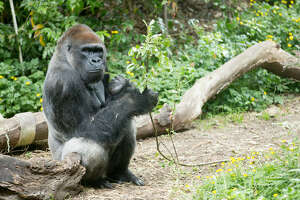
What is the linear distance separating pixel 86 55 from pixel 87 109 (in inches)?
20.8

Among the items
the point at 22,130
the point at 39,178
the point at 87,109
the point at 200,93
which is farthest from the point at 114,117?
the point at 200,93

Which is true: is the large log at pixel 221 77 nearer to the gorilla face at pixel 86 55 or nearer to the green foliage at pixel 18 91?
the gorilla face at pixel 86 55

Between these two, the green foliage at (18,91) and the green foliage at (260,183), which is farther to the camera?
the green foliage at (18,91)

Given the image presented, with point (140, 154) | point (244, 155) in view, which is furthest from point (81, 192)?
point (244, 155)

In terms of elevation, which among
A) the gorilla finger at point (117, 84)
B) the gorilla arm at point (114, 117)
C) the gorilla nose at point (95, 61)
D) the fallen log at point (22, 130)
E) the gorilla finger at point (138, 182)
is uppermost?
the gorilla nose at point (95, 61)

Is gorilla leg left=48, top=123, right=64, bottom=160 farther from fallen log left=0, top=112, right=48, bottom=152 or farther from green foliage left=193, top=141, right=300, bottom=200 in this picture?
green foliage left=193, top=141, right=300, bottom=200

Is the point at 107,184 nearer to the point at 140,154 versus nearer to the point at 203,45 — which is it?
the point at 140,154

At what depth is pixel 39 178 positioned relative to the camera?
10.0ft

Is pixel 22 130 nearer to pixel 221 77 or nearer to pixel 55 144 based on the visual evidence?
pixel 55 144

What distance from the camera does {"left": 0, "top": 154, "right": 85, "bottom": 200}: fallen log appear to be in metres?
2.87

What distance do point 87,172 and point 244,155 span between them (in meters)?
1.72

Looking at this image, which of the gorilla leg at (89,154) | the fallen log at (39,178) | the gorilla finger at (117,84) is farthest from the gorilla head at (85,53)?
the fallen log at (39,178)

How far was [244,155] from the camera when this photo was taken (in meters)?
4.17

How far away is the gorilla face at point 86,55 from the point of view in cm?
368
